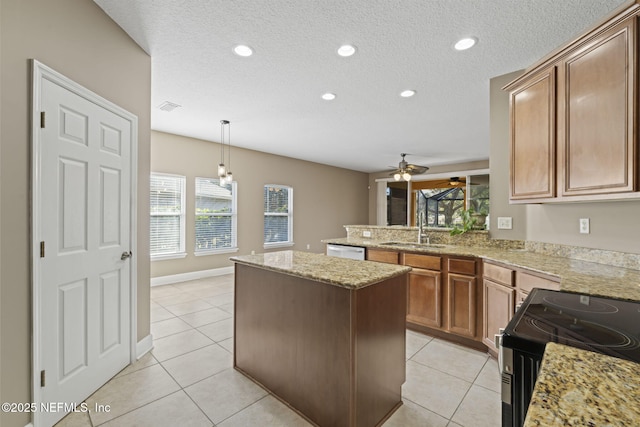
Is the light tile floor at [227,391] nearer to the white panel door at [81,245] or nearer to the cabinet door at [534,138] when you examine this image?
the white panel door at [81,245]

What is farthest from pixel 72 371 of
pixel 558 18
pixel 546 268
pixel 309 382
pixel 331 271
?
pixel 558 18

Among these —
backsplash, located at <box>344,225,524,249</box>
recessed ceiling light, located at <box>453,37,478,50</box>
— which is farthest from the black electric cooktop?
recessed ceiling light, located at <box>453,37,478,50</box>

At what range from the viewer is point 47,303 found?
64.6 inches

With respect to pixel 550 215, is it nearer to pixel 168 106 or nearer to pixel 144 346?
pixel 144 346

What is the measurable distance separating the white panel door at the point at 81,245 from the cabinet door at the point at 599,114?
339 centimetres

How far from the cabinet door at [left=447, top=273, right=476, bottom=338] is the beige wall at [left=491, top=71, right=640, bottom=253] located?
691 millimetres

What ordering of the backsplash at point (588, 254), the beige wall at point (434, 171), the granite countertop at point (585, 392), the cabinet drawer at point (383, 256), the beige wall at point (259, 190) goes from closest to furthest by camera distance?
the granite countertop at point (585, 392), the backsplash at point (588, 254), the cabinet drawer at point (383, 256), the beige wall at point (259, 190), the beige wall at point (434, 171)

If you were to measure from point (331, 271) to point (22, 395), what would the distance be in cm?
182

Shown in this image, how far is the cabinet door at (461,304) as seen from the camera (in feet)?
8.78

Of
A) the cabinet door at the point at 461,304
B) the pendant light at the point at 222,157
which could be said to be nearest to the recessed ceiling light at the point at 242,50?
the pendant light at the point at 222,157

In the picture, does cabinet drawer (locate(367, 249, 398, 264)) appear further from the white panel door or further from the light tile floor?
the white panel door

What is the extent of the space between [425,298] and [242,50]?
304cm

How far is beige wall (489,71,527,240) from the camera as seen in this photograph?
2.79 metres

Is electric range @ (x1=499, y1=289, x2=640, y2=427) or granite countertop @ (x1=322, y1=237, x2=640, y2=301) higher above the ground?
granite countertop @ (x1=322, y1=237, x2=640, y2=301)
